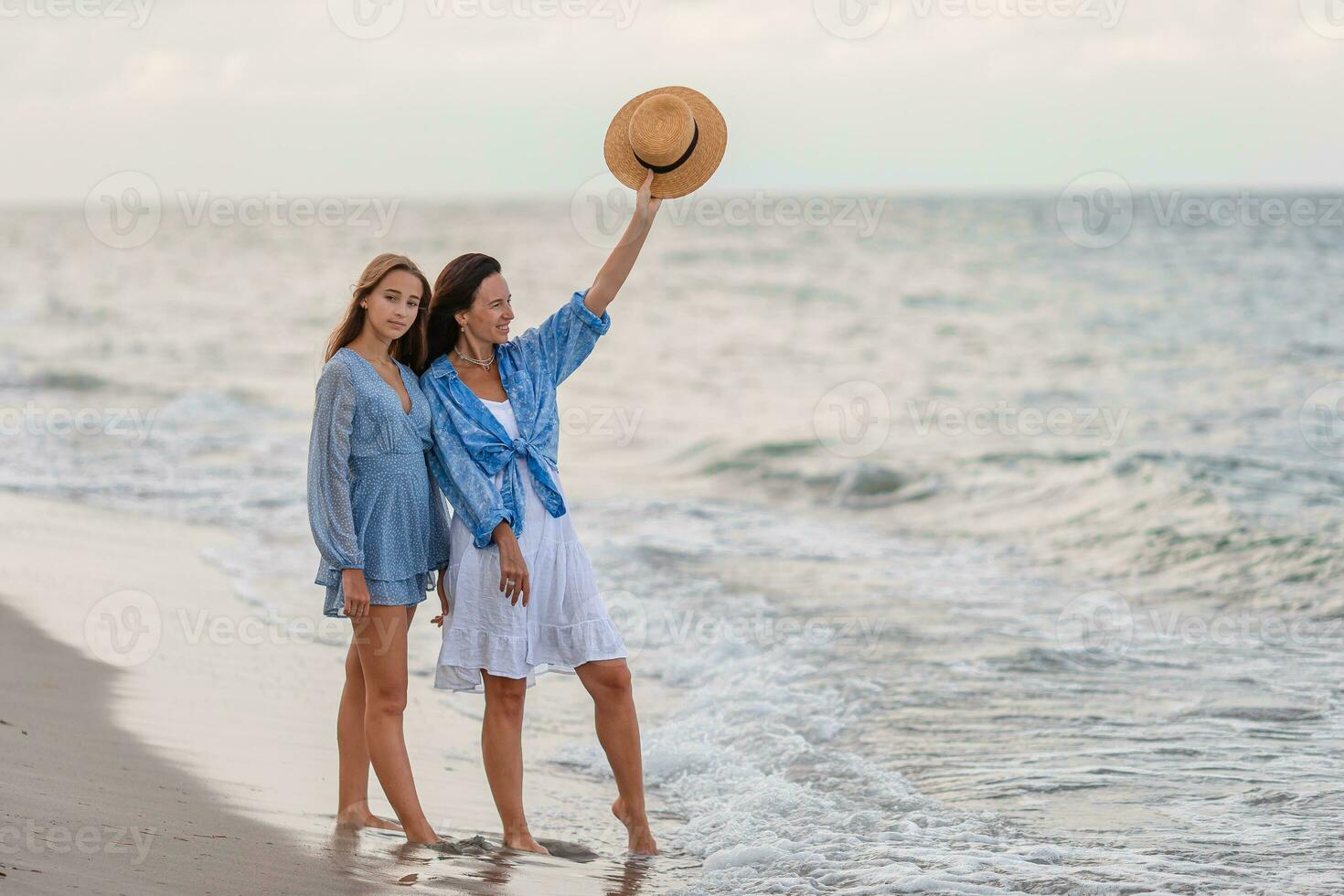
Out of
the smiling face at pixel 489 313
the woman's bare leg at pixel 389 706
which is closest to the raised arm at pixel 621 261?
the smiling face at pixel 489 313

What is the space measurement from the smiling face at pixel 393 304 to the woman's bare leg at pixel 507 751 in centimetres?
108

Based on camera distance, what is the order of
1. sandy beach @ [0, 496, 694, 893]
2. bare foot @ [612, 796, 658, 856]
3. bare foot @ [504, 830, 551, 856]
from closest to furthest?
1. sandy beach @ [0, 496, 694, 893]
2. bare foot @ [504, 830, 551, 856]
3. bare foot @ [612, 796, 658, 856]

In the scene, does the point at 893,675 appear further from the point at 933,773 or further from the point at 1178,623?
the point at 1178,623

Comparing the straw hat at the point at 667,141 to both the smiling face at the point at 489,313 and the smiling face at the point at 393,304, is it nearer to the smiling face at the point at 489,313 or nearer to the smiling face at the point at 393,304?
the smiling face at the point at 489,313

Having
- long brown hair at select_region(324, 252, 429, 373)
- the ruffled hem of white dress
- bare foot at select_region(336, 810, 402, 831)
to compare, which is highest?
long brown hair at select_region(324, 252, 429, 373)

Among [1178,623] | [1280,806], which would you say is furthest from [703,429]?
[1280,806]

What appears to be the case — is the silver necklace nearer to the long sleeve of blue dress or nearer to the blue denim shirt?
the blue denim shirt

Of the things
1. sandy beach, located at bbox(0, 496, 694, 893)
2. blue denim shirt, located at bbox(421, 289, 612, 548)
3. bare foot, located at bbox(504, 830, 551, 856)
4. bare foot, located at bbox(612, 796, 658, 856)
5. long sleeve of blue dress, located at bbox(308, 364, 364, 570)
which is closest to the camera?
sandy beach, located at bbox(0, 496, 694, 893)

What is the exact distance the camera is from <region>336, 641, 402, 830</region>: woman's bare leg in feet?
13.9

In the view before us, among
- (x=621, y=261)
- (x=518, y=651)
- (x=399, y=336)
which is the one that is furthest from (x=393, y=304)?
(x=518, y=651)

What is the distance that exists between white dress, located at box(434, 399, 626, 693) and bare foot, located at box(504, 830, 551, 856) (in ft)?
1.58

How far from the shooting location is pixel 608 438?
14.4 m

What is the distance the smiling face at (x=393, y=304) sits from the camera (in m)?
3.96

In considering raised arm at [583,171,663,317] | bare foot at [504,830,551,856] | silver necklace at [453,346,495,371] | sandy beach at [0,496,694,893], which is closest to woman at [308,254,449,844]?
silver necklace at [453,346,495,371]
